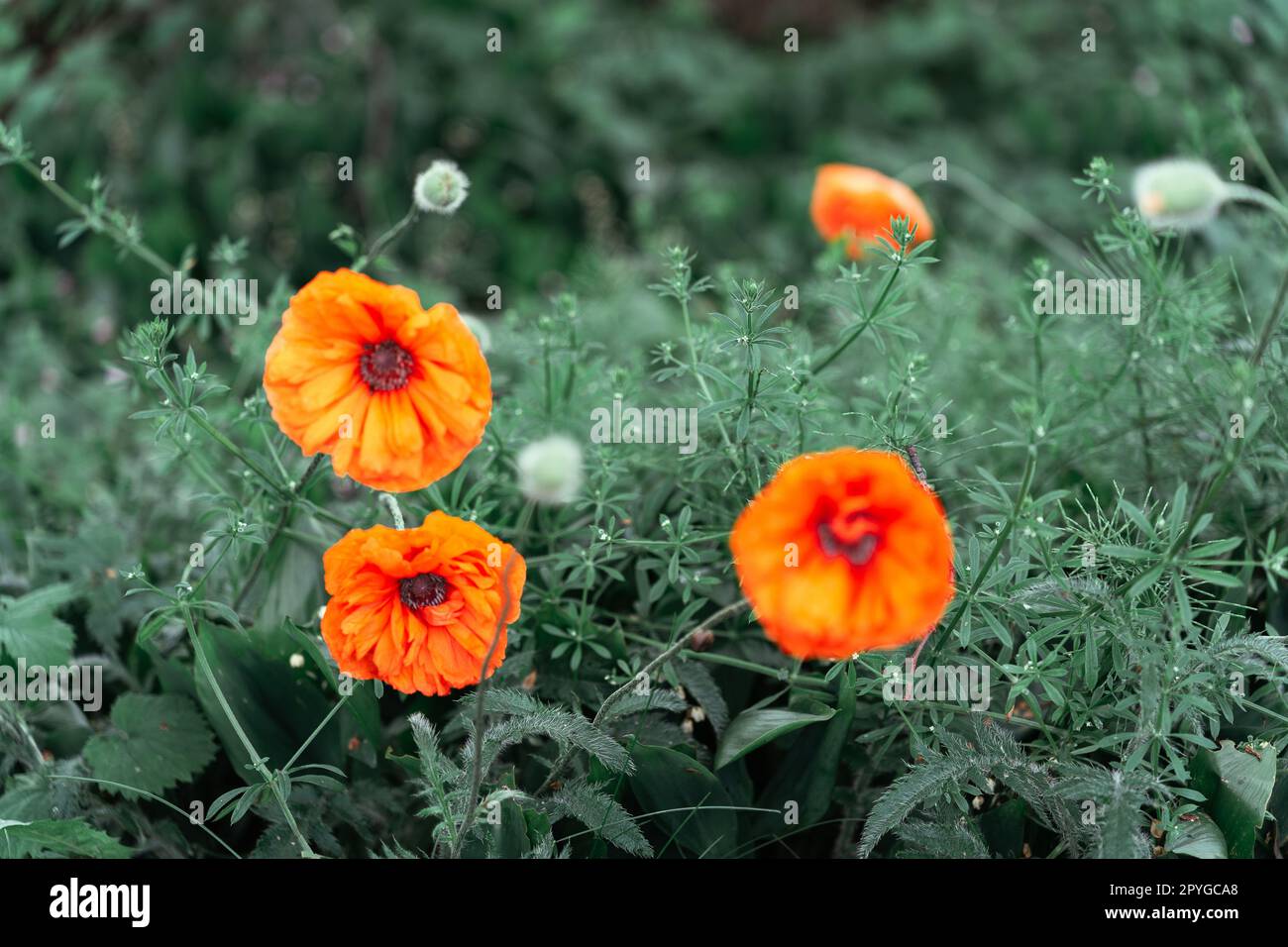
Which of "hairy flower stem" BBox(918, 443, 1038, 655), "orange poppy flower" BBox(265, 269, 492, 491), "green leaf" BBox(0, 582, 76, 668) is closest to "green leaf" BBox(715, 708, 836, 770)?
"hairy flower stem" BBox(918, 443, 1038, 655)

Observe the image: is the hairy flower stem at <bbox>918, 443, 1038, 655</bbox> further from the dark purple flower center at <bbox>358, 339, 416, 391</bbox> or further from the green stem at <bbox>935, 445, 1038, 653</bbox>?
the dark purple flower center at <bbox>358, 339, 416, 391</bbox>

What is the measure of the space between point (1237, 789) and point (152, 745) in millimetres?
990

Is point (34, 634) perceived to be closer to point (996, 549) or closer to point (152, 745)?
point (152, 745)

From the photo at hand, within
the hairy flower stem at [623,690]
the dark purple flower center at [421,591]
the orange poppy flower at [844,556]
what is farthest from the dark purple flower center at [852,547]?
the dark purple flower center at [421,591]

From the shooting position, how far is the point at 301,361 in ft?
3.25

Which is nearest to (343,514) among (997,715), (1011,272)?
(997,715)

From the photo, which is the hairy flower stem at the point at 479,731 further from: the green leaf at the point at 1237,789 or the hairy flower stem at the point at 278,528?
the green leaf at the point at 1237,789

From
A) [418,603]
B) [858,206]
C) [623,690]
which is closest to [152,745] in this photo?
[418,603]

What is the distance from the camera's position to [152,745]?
1146 mm

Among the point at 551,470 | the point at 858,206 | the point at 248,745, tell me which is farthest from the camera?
the point at 858,206

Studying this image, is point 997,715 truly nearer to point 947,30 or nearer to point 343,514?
point 343,514

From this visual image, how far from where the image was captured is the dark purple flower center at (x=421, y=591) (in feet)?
3.28

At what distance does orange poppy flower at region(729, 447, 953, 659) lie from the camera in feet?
2.67

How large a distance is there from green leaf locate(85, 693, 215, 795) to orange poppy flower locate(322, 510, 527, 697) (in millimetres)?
279
